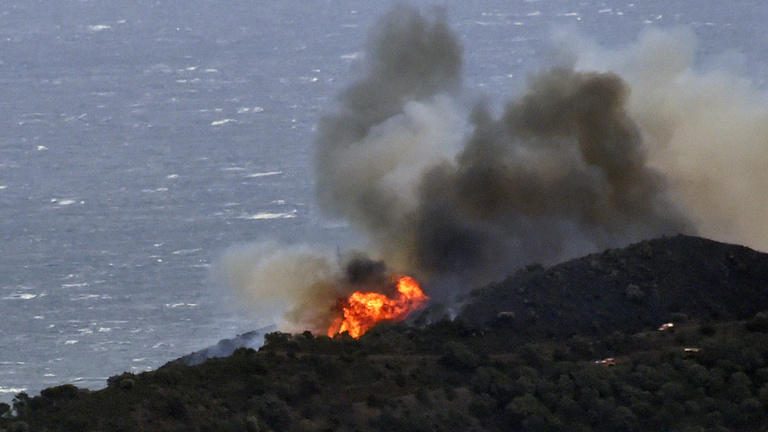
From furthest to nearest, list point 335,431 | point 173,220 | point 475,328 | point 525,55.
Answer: point 525,55
point 173,220
point 475,328
point 335,431

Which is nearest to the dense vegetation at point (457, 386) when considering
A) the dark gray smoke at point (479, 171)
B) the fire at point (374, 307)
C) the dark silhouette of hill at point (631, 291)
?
the dark silhouette of hill at point (631, 291)

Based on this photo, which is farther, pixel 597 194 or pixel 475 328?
pixel 597 194

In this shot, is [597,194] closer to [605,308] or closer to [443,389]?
[605,308]

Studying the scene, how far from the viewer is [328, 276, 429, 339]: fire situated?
301 feet

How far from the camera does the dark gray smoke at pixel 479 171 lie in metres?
99.4

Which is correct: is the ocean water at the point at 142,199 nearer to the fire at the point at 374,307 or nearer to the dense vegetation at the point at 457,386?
the fire at the point at 374,307

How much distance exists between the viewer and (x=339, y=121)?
107188 mm

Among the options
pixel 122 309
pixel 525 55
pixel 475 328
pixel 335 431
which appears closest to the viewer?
pixel 335 431

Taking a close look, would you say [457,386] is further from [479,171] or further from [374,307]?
[479,171]

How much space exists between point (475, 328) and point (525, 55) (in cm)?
11634

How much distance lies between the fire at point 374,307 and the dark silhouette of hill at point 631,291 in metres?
4.72

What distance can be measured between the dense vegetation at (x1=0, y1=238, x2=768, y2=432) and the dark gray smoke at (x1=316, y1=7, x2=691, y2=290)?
52.1 feet

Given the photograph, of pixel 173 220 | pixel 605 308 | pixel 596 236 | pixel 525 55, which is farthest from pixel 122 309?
pixel 525 55

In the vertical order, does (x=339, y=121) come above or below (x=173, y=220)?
above
